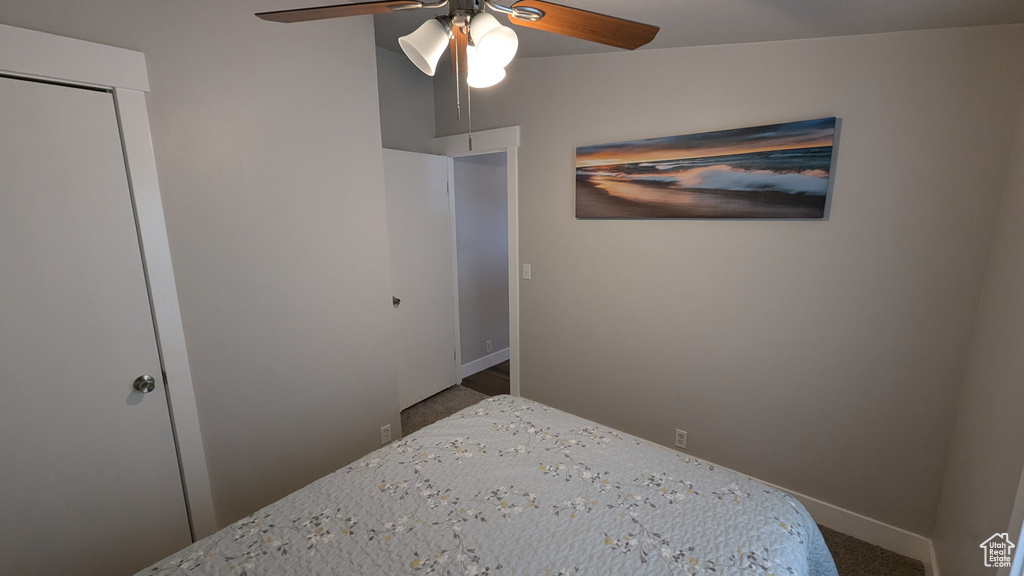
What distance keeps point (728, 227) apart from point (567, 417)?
119 cm

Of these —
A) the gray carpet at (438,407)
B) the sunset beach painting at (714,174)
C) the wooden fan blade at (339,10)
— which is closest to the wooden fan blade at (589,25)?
the wooden fan blade at (339,10)

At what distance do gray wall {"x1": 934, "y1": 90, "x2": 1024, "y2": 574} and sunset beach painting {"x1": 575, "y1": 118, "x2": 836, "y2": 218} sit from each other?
21.3 inches

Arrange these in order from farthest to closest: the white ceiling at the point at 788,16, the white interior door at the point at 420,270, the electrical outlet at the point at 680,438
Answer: the white interior door at the point at 420,270, the electrical outlet at the point at 680,438, the white ceiling at the point at 788,16

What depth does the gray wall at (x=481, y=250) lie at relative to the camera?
3449mm

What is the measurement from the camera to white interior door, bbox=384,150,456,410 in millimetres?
2877

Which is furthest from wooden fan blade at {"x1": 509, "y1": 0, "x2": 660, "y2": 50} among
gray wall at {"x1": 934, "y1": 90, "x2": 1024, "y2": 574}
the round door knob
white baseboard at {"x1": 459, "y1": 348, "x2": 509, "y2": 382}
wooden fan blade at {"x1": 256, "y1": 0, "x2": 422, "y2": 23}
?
white baseboard at {"x1": 459, "y1": 348, "x2": 509, "y2": 382}

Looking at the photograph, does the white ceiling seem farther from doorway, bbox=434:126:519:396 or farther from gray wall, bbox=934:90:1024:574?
doorway, bbox=434:126:519:396

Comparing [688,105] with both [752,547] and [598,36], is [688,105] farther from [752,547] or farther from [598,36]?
[752,547]

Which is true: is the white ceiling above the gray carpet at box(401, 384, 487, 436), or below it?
above

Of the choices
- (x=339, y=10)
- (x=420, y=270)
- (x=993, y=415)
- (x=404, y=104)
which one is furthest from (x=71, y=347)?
(x=993, y=415)

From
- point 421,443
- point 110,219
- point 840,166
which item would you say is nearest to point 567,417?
point 421,443

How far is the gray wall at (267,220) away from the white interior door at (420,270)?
2.04ft

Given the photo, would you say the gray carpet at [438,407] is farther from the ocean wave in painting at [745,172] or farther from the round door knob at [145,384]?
the ocean wave in painting at [745,172]

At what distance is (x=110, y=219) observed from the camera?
1.42m
